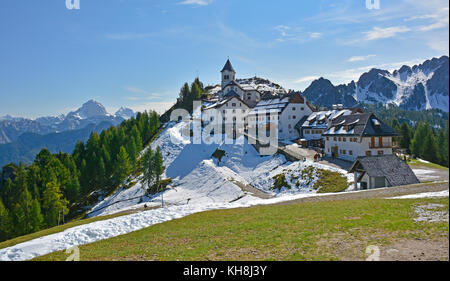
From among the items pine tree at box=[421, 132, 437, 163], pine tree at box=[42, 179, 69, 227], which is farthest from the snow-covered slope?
pine tree at box=[421, 132, 437, 163]

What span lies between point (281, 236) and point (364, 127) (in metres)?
43.5

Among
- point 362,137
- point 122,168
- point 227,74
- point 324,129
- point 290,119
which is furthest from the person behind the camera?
point 227,74

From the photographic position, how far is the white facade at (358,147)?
5000 cm

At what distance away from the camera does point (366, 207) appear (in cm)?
2053

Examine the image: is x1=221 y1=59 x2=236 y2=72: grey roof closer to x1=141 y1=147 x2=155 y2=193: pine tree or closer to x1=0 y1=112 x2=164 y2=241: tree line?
x1=0 y1=112 x2=164 y2=241: tree line

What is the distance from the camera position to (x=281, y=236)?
51.1 feet

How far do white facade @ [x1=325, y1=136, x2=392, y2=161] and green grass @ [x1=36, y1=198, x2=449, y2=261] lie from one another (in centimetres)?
3164

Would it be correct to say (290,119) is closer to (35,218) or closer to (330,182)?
(330,182)

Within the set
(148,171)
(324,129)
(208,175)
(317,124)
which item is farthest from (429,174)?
(148,171)

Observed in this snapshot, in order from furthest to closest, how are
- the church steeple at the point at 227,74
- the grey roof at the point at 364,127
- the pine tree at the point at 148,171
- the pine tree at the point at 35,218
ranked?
the church steeple at the point at 227,74
the pine tree at the point at 148,171
the pine tree at the point at 35,218
the grey roof at the point at 364,127

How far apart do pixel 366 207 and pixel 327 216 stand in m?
3.79

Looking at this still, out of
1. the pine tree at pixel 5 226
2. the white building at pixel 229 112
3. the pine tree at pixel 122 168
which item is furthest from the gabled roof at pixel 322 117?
the pine tree at pixel 5 226

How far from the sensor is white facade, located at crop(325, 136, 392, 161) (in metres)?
50.0

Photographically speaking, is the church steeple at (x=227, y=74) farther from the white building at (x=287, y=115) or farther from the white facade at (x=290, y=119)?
the white facade at (x=290, y=119)
